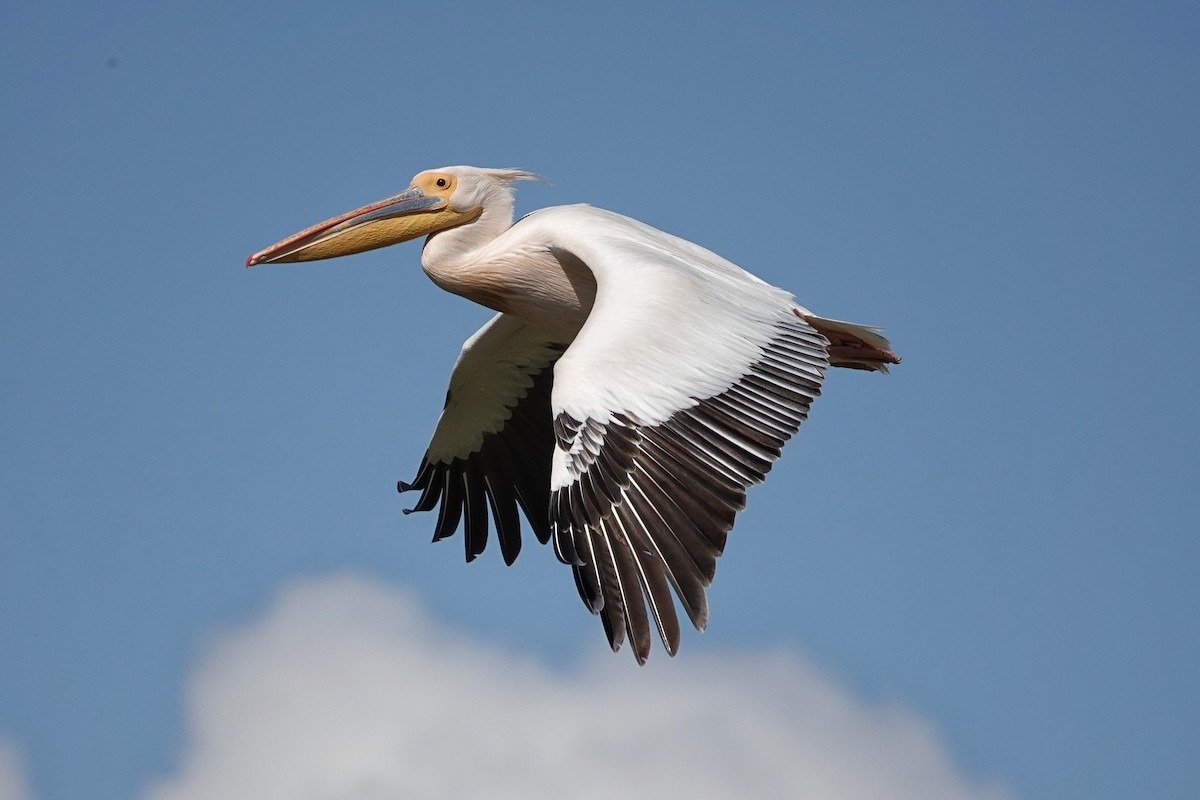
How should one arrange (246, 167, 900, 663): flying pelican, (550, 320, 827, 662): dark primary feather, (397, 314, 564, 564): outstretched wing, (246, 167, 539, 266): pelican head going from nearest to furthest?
(550, 320, 827, 662): dark primary feather
(246, 167, 900, 663): flying pelican
(246, 167, 539, 266): pelican head
(397, 314, 564, 564): outstretched wing

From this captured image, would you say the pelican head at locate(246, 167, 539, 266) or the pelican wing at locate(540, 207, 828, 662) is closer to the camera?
the pelican wing at locate(540, 207, 828, 662)

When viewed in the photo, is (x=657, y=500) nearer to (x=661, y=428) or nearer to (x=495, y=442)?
(x=661, y=428)

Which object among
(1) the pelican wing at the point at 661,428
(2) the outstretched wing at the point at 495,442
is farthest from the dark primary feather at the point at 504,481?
(1) the pelican wing at the point at 661,428

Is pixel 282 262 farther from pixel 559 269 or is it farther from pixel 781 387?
pixel 781 387

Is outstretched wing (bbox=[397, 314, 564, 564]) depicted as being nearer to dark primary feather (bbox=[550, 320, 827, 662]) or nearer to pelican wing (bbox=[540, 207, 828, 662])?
pelican wing (bbox=[540, 207, 828, 662])

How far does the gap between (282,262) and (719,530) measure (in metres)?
4.31

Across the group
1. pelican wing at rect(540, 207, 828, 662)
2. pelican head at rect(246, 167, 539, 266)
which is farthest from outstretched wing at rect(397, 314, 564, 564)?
pelican wing at rect(540, 207, 828, 662)

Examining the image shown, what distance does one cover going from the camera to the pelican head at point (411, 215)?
1029cm

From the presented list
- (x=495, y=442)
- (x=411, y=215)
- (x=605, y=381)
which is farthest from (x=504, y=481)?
(x=605, y=381)

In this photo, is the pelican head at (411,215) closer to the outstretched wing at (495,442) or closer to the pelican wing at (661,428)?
the outstretched wing at (495,442)

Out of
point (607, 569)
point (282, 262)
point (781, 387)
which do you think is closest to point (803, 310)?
point (781, 387)

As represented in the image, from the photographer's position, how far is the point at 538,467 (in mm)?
10758

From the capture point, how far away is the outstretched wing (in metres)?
10.6

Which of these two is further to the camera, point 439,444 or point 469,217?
point 439,444
